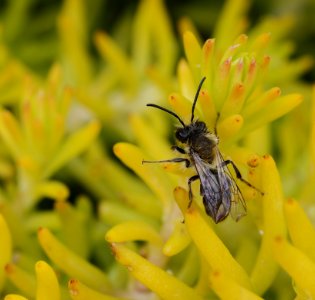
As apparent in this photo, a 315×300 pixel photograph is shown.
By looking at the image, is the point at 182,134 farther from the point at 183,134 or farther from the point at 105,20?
the point at 105,20

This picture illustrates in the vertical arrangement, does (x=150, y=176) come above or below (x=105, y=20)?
below

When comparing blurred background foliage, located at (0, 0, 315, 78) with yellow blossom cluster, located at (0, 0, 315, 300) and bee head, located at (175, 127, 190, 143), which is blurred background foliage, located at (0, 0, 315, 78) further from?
bee head, located at (175, 127, 190, 143)

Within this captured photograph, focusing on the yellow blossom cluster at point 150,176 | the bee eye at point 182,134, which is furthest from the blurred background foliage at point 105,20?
the bee eye at point 182,134

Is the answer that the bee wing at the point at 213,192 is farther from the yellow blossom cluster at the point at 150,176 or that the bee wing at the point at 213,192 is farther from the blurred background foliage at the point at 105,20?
the blurred background foliage at the point at 105,20

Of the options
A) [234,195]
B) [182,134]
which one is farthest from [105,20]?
[234,195]

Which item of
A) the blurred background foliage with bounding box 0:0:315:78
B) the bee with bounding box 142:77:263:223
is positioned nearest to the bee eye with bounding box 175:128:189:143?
the bee with bounding box 142:77:263:223

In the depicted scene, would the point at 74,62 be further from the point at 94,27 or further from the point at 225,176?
the point at 225,176
